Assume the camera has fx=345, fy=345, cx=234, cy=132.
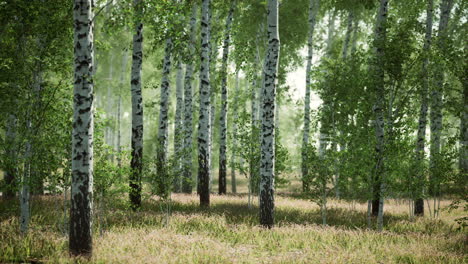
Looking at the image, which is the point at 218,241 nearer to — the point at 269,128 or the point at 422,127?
the point at 269,128

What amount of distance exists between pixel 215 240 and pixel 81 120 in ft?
13.6

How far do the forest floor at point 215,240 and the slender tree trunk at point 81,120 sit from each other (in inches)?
35.0

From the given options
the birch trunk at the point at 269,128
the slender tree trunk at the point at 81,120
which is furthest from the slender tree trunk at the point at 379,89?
the slender tree trunk at the point at 81,120

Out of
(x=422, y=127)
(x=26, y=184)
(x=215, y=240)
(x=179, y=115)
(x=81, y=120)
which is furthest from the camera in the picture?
(x=179, y=115)

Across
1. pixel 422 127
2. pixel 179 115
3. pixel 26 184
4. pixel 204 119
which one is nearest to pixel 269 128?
pixel 204 119

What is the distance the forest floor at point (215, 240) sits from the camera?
6.72m

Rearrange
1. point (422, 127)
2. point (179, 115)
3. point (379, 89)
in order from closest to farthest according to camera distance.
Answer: point (379, 89), point (422, 127), point (179, 115)

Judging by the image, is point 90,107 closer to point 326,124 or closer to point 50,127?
point 50,127

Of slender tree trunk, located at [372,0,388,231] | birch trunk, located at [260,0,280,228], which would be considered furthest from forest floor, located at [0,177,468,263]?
slender tree trunk, located at [372,0,388,231]

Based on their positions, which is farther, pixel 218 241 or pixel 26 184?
pixel 218 241

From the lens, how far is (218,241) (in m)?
8.10

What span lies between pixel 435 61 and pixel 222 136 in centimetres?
994

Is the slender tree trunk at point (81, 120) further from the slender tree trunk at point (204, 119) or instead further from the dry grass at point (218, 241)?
the slender tree trunk at point (204, 119)

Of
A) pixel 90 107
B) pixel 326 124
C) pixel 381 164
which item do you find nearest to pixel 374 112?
pixel 381 164
